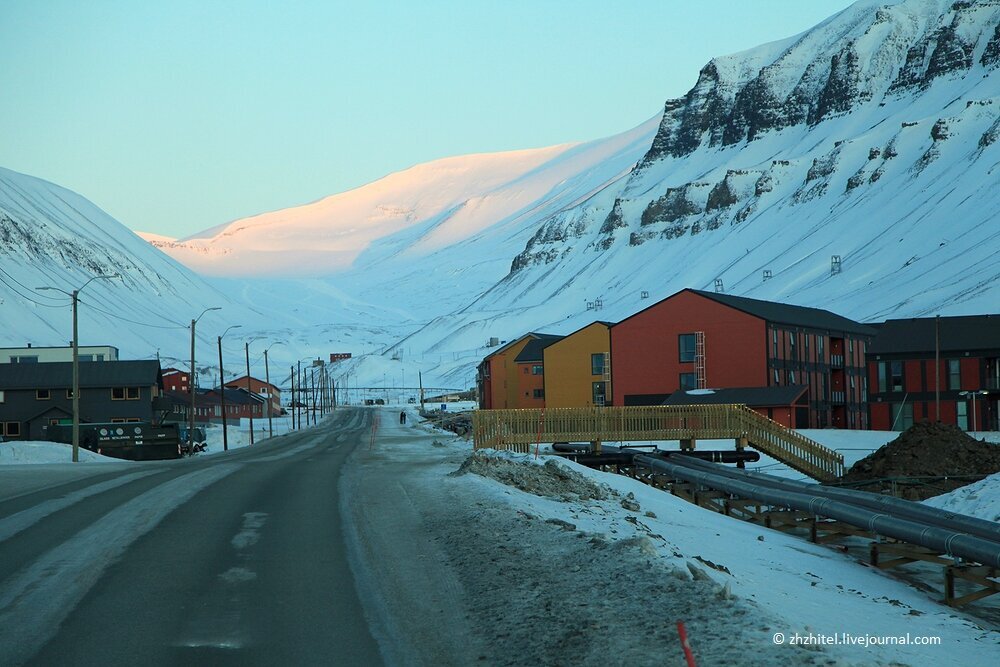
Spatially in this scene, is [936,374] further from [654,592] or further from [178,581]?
[178,581]

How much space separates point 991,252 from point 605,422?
160 meters

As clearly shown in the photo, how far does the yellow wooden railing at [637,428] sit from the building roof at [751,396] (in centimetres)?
1791

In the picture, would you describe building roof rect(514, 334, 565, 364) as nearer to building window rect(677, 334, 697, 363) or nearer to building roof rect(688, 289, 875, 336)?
building roof rect(688, 289, 875, 336)

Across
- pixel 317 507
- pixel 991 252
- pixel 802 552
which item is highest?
pixel 991 252

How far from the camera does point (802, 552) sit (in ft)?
87.4

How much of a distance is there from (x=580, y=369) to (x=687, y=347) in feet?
57.5

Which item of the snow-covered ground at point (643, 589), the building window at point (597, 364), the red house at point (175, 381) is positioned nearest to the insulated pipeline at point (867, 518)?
the snow-covered ground at point (643, 589)

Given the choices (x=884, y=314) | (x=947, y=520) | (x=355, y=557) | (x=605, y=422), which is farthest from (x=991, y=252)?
(x=355, y=557)

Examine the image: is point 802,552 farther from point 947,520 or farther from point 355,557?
point 355,557

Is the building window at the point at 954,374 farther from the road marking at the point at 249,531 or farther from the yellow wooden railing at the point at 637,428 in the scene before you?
the road marking at the point at 249,531

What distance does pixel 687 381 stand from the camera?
82812mm

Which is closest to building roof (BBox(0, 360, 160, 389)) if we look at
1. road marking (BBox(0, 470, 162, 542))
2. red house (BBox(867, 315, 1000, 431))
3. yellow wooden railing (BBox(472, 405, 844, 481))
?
yellow wooden railing (BBox(472, 405, 844, 481))

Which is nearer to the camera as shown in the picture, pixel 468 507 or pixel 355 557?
pixel 355 557

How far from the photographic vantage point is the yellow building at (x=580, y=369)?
9719cm
